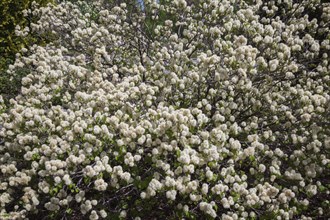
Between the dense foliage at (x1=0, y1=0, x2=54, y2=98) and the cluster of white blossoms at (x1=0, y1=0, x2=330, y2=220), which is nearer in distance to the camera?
the cluster of white blossoms at (x1=0, y1=0, x2=330, y2=220)

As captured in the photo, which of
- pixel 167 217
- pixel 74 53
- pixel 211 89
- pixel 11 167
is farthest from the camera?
pixel 74 53

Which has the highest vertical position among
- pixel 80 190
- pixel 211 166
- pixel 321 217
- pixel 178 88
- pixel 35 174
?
pixel 178 88

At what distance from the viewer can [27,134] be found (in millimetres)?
3475

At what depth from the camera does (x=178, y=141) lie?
3.30 m

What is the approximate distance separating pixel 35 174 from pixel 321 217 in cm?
310

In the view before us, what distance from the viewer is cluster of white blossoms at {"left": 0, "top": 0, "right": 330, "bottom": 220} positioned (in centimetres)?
321

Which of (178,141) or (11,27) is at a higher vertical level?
(11,27)

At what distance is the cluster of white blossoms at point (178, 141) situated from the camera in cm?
321

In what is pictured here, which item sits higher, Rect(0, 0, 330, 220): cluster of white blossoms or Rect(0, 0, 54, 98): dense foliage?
Rect(0, 0, 54, 98): dense foliage

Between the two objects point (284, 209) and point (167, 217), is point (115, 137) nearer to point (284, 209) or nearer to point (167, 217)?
point (167, 217)

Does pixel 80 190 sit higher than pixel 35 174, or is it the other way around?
pixel 35 174

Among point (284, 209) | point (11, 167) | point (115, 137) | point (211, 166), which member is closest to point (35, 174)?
point (11, 167)

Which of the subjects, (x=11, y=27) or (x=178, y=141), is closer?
(x=178, y=141)

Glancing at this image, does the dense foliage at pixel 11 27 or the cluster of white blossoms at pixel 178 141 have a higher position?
the dense foliage at pixel 11 27
